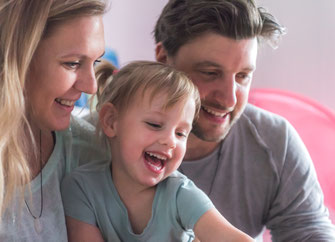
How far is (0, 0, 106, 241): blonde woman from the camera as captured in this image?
1090 mm

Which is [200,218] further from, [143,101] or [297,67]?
[297,67]

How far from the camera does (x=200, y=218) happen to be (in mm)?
1163

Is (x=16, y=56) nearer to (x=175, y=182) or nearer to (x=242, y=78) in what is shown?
(x=175, y=182)

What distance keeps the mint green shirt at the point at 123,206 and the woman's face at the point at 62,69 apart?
18 centimetres

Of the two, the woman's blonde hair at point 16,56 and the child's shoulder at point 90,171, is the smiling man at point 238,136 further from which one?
the woman's blonde hair at point 16,56

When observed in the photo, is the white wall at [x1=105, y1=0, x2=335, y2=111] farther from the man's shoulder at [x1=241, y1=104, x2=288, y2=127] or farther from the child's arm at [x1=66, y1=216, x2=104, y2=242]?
the child's arm at [x1=66, y1=216, x2=104, y2=242]

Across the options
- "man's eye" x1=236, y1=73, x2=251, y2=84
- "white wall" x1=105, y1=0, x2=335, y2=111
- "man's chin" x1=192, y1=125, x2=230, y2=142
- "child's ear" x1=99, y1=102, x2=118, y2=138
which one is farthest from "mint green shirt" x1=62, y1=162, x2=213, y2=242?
"white wall" x1=105, y1=0, x2=335, y2=111


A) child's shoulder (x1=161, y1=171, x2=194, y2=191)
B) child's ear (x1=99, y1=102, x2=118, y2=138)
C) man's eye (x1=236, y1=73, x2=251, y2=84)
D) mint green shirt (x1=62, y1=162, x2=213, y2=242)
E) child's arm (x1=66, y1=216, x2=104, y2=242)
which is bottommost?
child's arm (x1=66, y1=216, x2=104, y2=242)

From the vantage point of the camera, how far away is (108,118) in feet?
4.28

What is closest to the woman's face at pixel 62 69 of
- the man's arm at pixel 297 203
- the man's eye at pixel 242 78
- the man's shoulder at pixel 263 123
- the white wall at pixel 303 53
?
the man's eye at pixel 242 78

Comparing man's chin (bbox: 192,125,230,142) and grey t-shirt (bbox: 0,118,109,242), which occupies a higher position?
man's chin (bbox: 192,125,230,142)

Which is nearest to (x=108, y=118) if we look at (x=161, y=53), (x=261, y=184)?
(x=161, y=53)

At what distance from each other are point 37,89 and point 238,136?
701 millimetres

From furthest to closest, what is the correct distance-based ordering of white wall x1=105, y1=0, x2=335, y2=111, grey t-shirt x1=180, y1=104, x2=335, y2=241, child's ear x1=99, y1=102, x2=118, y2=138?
1. white wall x1=105, y1=0, x2=335, y2=111
2. grey t-shirt x1=180, y1=104, x2=335, y2=241
3. child's ear x1=99, y1=102, x2=118, y2=138
